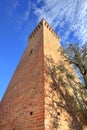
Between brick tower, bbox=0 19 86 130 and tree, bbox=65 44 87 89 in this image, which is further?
tree, bbox=65 44 87 89

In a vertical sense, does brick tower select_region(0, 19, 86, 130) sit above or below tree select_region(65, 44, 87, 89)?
below

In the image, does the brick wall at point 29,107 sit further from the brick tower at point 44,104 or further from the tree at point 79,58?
the tree at point 79,58

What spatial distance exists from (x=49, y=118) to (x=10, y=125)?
8.72 feet

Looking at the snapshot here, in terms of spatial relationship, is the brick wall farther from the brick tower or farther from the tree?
the tree

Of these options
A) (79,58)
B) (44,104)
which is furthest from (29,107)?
(79,58)

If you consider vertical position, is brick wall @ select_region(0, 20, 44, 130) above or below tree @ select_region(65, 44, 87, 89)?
below

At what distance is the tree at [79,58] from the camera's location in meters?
8.46

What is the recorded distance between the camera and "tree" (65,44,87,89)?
8.46 metres

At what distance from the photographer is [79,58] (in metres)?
8.83

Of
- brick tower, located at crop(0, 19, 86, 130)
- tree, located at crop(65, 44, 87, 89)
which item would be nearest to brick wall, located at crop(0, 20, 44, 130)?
brick tower, located at crop(0, 19, 86, 130)

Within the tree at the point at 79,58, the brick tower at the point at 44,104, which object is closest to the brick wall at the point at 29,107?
the brick tower at the point at 44,104

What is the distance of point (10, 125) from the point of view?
6766mm

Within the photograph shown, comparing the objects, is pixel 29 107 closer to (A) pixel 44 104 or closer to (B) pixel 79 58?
(A) pixel 44 104

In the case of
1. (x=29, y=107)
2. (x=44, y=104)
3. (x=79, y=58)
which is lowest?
(x=44, y=104)
